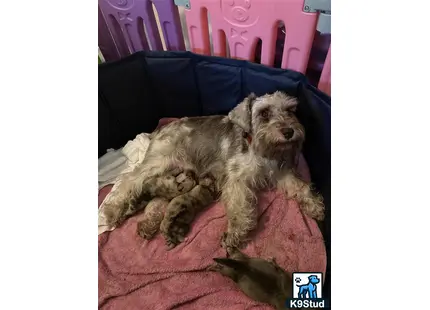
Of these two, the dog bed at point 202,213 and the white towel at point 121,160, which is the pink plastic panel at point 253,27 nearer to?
the dog bed at point 202,213

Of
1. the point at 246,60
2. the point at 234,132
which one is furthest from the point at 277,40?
the point at 234,132

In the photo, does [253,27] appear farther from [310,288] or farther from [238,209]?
[310,288]

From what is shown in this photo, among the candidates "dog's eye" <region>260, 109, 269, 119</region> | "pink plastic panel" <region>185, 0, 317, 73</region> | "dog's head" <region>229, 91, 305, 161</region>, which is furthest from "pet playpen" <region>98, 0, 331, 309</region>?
"dog's eye" <region>260, 109, 269, 119</region>

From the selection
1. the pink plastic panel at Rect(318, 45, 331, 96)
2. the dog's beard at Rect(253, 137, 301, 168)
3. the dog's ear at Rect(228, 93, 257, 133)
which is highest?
the pink plastic panel at Rect(318, 45, 331, 96)

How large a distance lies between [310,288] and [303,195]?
1.12 m

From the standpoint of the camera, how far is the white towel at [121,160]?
3.68m

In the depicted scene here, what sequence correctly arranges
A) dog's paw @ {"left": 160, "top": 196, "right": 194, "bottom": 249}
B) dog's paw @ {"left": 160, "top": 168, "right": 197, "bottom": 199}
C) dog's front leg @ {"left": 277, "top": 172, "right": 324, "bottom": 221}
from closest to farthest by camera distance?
dog's paw @ {"left": 160, "top": 196, "right": 194, "bottom": 249} < dog's front leg @ {"left": 277, "top": 172, "right": 324, "bottom": 221} < dog's paw @ {"left": 160, "top": 168, "right": 197, "bottom": 199}

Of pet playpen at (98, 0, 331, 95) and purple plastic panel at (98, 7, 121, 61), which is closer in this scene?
pet playpen at (98, 0, 331, 95)

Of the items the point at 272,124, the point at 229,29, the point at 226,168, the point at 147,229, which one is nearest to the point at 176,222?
the point at 147,229

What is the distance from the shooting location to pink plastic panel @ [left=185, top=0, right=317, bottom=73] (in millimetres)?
2693

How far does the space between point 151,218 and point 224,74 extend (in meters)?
1.53

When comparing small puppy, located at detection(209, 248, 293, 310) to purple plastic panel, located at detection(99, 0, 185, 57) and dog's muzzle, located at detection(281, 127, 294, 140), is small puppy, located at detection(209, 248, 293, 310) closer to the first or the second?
Result: dog's muzzle, located at detection(281, 127, 294, 140)

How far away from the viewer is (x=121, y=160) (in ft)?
12.4

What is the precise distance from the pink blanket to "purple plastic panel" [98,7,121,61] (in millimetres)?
1558
